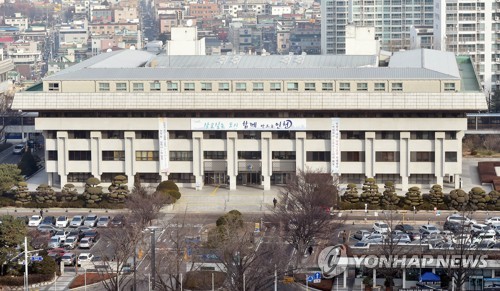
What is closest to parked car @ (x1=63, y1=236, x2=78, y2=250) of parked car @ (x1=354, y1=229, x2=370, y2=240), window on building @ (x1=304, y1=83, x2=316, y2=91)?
parked car @ (x1=354, y1=229, x2=370, y2=240)

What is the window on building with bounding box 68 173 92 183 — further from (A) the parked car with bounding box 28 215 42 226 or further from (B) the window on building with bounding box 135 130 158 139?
(A) the parked car with bounding box 28 215 42 226

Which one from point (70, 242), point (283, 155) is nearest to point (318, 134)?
point (283, 155)

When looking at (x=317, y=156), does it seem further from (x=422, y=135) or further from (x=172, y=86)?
(x=172, y=86)

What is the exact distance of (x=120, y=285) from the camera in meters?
53.6

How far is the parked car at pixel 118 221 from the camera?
197 ft

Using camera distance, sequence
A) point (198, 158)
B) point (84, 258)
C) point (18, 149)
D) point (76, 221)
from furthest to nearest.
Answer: point (18, 149) → point (198, 158) → point (76, 221) → point (84, 258)

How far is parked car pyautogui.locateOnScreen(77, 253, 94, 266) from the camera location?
2298 inches

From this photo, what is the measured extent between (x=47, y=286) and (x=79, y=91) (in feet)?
66.8

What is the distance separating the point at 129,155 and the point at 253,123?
679cm

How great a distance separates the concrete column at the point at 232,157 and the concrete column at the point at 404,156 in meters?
8.44

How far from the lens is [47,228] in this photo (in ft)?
215

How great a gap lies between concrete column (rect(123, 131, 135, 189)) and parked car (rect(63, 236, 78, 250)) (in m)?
12.2

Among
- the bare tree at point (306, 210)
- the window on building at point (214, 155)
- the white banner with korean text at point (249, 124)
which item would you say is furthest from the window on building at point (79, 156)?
the bare tree at point (306, 210)

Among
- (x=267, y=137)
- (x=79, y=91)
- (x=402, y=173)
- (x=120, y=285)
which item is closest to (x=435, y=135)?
(x=402, y=173)
